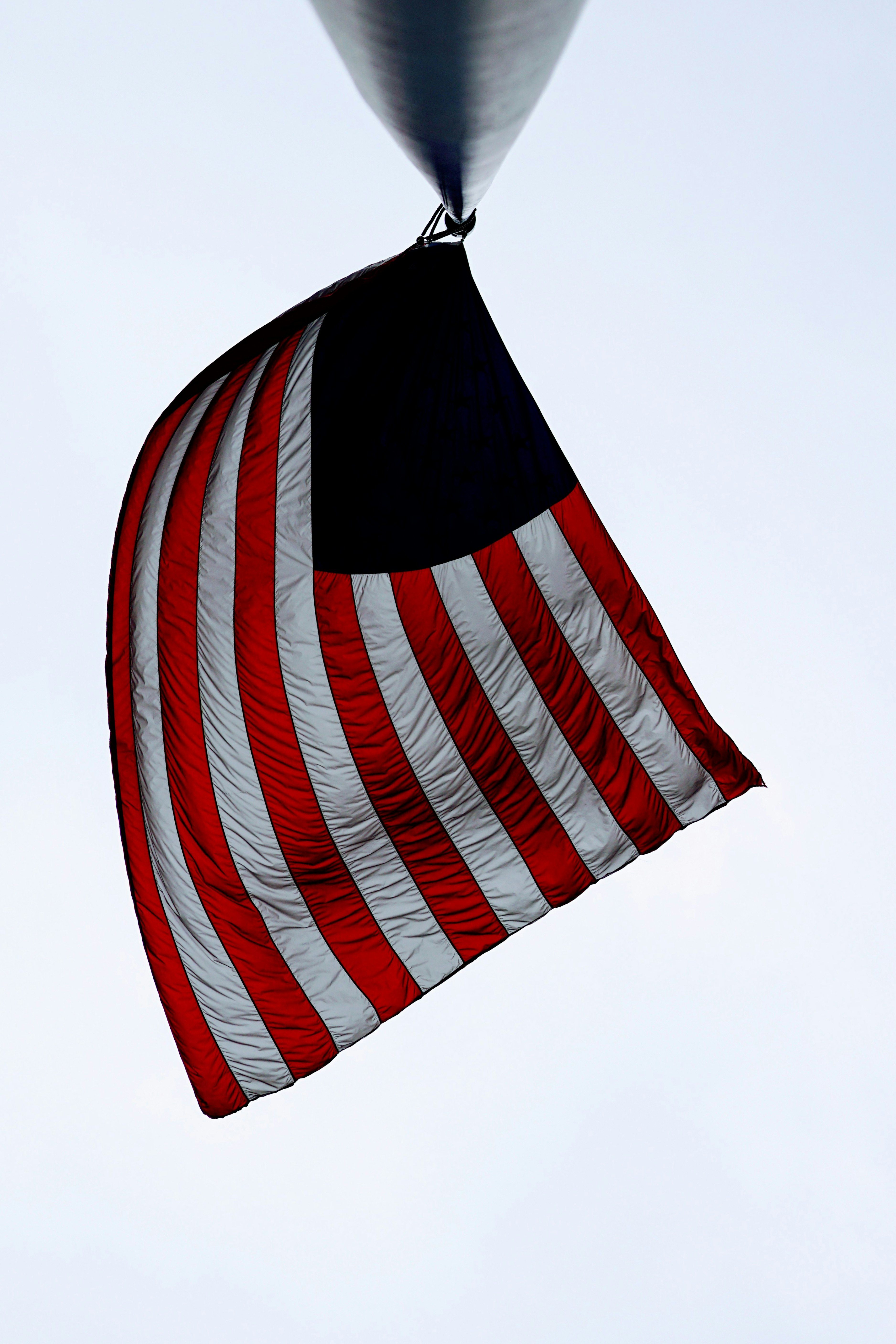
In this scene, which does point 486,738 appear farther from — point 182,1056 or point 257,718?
point 182,1056

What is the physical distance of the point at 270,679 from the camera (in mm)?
8359

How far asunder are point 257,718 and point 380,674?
2.84 feet

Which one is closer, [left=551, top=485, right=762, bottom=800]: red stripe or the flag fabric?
the flag fabric

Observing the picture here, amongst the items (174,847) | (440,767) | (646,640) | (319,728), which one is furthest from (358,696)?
(646,640)

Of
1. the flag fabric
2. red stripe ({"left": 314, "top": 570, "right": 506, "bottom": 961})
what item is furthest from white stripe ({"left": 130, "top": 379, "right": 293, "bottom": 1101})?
red stripe ({"left": 314, "top": 570, "right": 506, "bottom": 961})

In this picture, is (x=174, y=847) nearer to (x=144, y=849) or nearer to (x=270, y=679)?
(x=144, y=849)

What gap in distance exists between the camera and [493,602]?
27.3ft

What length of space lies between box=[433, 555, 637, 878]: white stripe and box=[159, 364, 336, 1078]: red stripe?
5.78 ft

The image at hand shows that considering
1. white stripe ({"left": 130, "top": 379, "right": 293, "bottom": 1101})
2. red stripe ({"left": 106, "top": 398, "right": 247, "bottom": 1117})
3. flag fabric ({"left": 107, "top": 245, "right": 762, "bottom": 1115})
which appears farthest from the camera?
red stripe ({"left": 106, "top": 398, "right": 247, "bottom": 1117})

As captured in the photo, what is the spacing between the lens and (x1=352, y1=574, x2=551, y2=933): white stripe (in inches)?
326

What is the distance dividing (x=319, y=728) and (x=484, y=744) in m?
1.10

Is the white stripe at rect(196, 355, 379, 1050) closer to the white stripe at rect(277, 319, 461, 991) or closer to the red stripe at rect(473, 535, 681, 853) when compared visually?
the white stripe at rect(277, 319, 461, 991)

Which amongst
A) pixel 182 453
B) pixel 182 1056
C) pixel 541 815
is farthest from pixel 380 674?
pixel 182 1056

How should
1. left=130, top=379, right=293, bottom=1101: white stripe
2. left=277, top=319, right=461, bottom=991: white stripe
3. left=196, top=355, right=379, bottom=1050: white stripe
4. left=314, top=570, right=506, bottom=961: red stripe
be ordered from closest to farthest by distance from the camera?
left=277, top=319, right=461, bottom=991: white stripe, left=314, top=570, right=506, bottom=961: red stripe, left=196, top=355, right=379, bottom=1050: white stripe, left=130, top=379, right=293, bottom=1101: white stripe
